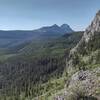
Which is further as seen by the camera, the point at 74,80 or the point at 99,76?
the point at 74,80

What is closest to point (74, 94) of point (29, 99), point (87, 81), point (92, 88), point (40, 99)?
point (92, 88)

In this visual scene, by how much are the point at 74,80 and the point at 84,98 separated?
51275mm

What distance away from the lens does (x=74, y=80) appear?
475 feet

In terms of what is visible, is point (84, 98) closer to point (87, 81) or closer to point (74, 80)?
point (87, 81)

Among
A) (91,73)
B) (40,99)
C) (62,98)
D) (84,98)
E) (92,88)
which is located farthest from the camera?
(40,99)

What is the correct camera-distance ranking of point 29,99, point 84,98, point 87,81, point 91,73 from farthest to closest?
point 29,99
point 91,73
point 87,81
point 84,98

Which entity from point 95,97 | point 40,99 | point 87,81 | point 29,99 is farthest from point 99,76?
point 29,99

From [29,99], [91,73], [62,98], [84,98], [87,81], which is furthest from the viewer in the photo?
[29,99]

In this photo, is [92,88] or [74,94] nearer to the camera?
[74,94]

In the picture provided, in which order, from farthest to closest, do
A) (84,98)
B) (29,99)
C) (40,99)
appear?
(29,99) → (40,99) → (84,98)

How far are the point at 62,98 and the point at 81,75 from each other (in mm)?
46838

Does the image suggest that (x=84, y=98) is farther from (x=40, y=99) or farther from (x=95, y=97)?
(x=40, y=99)

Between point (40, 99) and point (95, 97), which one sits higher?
point (95, 97)

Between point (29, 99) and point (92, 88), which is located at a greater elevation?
point (92, 88)
